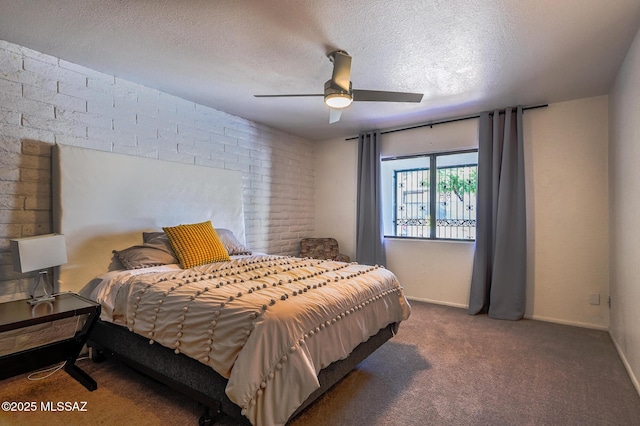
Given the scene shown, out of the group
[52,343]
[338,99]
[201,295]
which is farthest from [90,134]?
[338,99]

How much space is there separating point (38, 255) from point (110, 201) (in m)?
0.72

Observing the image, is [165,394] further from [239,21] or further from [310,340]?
[239,21]

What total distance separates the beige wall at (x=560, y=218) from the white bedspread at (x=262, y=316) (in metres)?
1.84

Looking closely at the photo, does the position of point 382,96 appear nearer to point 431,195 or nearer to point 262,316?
point 262,316

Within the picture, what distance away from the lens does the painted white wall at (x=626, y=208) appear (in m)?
2.20

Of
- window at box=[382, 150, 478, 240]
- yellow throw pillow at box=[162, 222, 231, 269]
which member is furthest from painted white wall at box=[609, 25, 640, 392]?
yellow throw pillow at box=[162, 222, 231, 269]

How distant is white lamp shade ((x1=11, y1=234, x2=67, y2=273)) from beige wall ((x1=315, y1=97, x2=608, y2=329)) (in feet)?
12.6

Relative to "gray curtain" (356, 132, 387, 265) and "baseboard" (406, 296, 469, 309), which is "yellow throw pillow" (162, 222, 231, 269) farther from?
"baseboard" (406, 296, 469, 309)

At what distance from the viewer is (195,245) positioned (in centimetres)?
277

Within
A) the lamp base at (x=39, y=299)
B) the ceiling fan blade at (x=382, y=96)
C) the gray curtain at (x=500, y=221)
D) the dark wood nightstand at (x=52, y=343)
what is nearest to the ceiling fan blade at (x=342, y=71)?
the ceiling fan blade at (x=382, y=96)

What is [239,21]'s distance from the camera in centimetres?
202

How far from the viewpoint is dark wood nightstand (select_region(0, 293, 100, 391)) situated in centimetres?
194

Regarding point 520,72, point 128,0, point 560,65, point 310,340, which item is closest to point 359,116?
point 520,72

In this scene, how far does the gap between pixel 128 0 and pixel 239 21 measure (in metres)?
0.61
